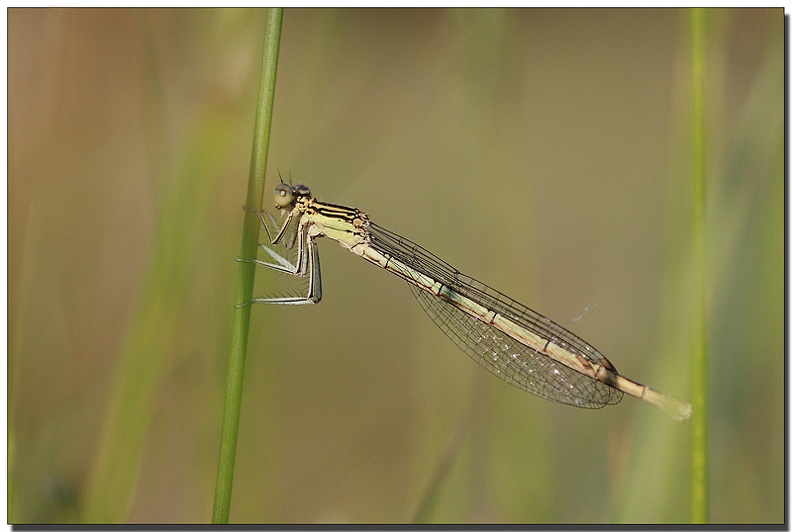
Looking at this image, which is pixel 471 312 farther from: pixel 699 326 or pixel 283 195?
pixel 699 326

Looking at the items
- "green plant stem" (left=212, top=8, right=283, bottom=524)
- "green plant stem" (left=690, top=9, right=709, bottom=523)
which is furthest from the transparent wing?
"green plant stem" (left=212, top=8, right=283, bottom=524)

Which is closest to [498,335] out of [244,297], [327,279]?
[327,279]

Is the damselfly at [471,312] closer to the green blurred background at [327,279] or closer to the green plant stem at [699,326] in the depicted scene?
the green blurred background at [327,279]

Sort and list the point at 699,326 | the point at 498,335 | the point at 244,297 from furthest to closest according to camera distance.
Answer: the point at 498,335 → the point at 699,326 → the point at 244,297

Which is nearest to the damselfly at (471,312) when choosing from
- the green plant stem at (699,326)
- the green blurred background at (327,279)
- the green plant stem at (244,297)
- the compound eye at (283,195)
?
the compound eye at (283,195)

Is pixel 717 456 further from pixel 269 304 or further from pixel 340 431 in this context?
pixel 269 304

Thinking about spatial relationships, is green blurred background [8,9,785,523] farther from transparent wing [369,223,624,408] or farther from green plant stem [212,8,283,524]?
green plant stem [212,8,283,524]

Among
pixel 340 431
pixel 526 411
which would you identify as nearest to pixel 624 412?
pixel 526 411
